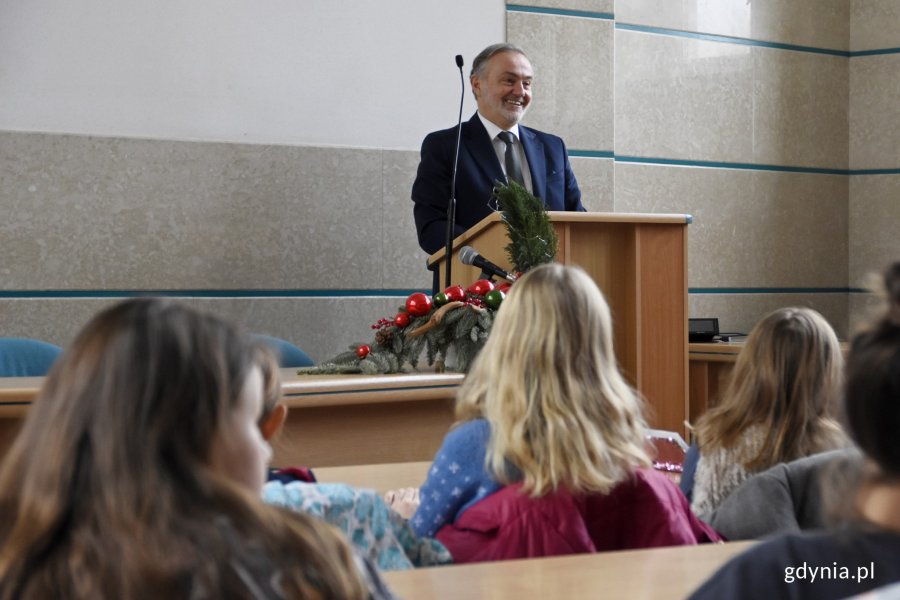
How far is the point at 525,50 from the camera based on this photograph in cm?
542

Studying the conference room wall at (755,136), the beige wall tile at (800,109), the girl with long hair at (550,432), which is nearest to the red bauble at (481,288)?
the girl with long hair at (550,432)

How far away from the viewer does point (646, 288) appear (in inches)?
152

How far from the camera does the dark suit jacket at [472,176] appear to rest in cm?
457

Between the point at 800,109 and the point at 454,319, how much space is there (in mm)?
3963

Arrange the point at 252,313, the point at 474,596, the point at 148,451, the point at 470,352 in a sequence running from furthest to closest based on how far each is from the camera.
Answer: the point at 252,313 < the point at 470,352 < the point at 474,596 < the point at 148,451

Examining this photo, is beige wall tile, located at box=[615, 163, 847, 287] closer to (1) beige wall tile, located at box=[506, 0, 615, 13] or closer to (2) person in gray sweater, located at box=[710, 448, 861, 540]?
(1) beige wall tile, located at box=[506, 0, 615, 13]

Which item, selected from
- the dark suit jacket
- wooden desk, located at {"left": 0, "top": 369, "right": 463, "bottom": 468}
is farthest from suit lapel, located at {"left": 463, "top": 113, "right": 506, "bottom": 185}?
wooden desk, located at {"left": 0, "top": 369, "right": 463, "bottom": 468}

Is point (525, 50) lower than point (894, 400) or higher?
higher

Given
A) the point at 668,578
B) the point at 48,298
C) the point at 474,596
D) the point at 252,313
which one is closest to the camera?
the point at 474,596

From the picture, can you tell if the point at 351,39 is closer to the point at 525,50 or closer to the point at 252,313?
the point at 525,50

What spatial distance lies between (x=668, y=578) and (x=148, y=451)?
2.50 ft

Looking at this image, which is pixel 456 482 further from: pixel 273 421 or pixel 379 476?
pixel 273 421

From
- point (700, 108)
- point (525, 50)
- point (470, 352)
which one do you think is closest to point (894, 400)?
point (470, 352)

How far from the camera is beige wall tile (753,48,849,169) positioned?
634cm
